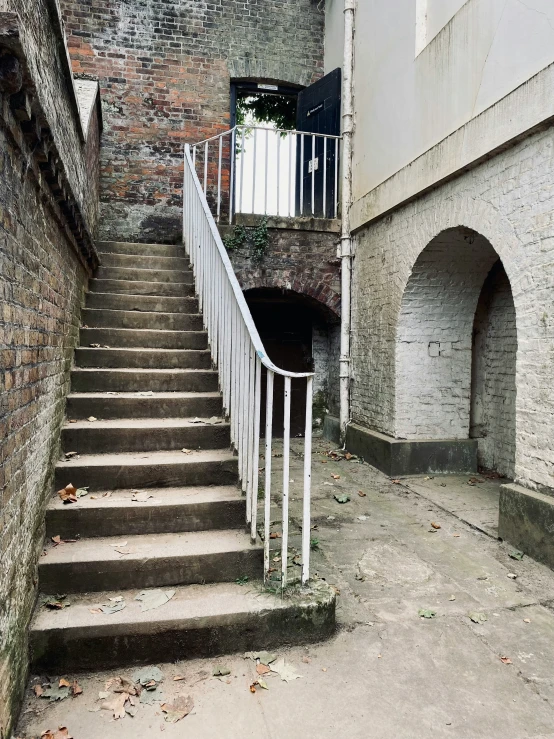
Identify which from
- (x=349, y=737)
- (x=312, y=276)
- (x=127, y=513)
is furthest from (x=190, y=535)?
(x=312, y=276)

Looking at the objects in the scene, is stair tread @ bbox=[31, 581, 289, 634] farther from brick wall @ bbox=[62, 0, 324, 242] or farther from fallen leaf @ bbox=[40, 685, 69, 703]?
brick wall @ bbox=[62, 0, 324, 242]

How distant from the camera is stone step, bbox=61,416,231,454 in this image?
125 inches

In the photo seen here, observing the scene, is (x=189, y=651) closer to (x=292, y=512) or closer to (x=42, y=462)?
(x=42, y=462)

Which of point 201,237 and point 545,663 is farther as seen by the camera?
point 201,237

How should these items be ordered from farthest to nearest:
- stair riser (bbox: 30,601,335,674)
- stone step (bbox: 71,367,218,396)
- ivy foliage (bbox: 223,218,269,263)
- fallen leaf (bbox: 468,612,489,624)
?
ivy foliage (bbox: 223,218,269,263)
stone step (bbox: 71,367,218,396)
fallen leaf (bbox: 468,612,489,624)
stair riser (bbox: 30,601,335,674)

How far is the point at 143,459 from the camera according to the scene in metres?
3.11

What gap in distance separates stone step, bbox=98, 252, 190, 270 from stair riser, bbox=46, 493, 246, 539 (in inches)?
121

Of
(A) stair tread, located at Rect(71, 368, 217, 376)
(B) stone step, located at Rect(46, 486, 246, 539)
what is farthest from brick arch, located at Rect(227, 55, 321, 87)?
(B) stone step, located at Rect(46, 486, 246, 539)

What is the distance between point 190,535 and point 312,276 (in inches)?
187

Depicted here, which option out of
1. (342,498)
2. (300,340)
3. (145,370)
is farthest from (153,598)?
(300,340)

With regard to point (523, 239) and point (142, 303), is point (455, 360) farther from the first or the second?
point (142, 303)

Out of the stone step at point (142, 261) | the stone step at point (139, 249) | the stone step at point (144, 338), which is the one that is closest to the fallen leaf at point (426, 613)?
the stone step at point (144, 338)

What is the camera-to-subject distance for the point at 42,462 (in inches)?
100

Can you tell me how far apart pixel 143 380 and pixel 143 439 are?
2.17 feet
